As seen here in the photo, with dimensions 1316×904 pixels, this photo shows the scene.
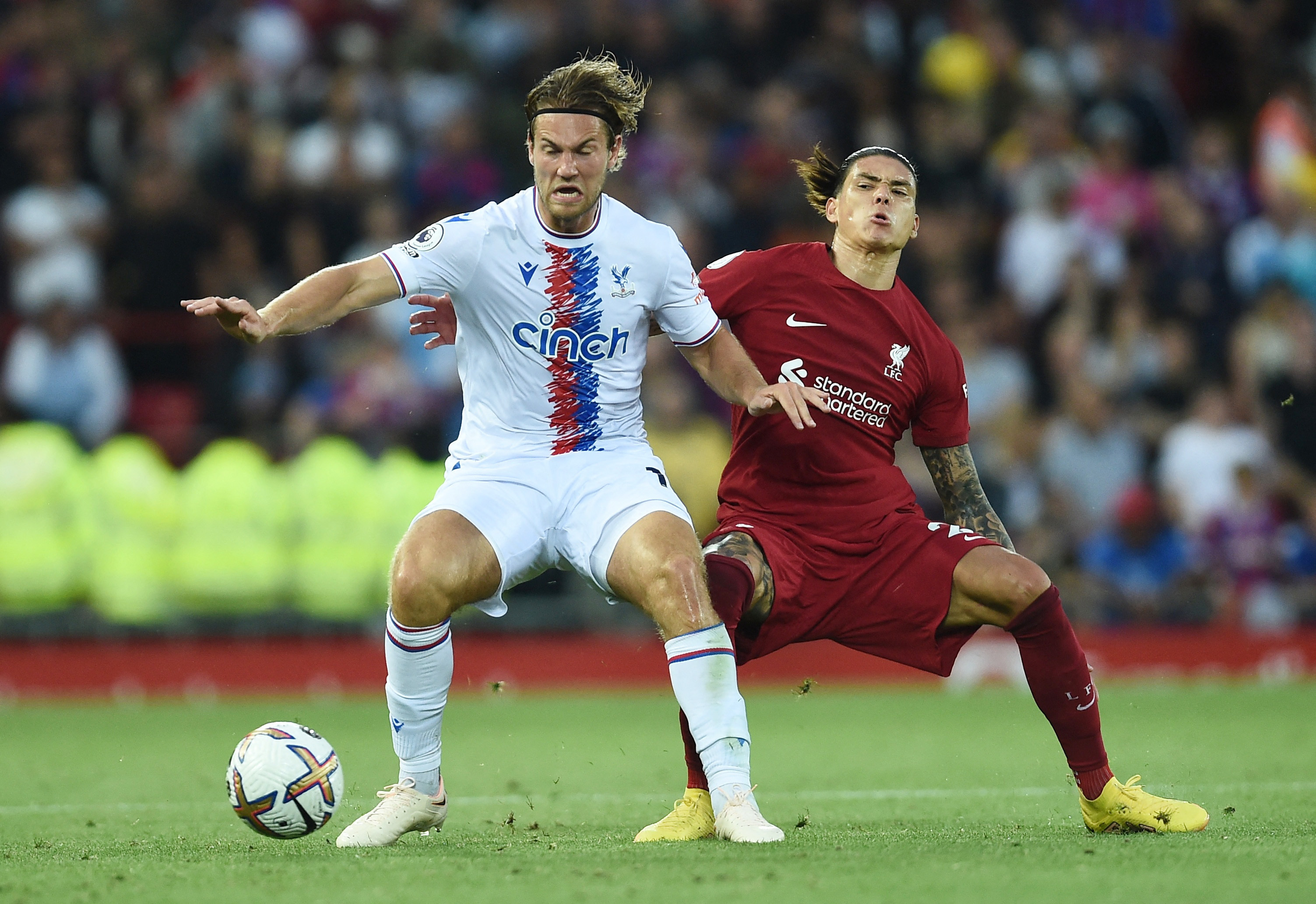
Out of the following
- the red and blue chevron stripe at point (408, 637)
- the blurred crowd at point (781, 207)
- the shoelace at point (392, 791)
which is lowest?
the shoelace at point (392, 791)

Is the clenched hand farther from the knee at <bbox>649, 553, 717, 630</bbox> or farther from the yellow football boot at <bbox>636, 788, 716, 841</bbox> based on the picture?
the yellow football boot at <bbox>636, 788, 716, 841</bbox>

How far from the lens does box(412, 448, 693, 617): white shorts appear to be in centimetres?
562

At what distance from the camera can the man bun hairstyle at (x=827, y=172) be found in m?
6.37

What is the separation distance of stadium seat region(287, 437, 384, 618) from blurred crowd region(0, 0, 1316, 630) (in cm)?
30

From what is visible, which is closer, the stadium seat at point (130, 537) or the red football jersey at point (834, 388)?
the red football jersey at point (834, 388)

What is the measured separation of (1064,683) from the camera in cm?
576

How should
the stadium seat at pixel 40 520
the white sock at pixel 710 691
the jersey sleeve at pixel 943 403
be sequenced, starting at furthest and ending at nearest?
the stadium seat at pixel 40 520 < the jersey sleeve at pixel 943 403 < the white sock at pixel 710 691

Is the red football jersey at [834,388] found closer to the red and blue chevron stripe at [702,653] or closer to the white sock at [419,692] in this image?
the red and blue chevron stripe at [702,653]

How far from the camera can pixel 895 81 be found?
15047 millimetres

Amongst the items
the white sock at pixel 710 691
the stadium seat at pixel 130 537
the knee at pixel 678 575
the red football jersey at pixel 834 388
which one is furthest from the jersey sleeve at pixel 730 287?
the stadium seat at pixel 130 537

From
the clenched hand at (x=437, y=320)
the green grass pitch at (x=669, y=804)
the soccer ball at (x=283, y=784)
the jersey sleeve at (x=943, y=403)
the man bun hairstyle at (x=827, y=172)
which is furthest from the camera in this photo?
the man bun hairstyle at (x=827, y=172)

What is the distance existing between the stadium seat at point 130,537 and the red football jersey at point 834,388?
6.99 metres

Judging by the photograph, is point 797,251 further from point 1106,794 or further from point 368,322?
point 368,322

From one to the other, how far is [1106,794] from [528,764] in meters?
3.35
